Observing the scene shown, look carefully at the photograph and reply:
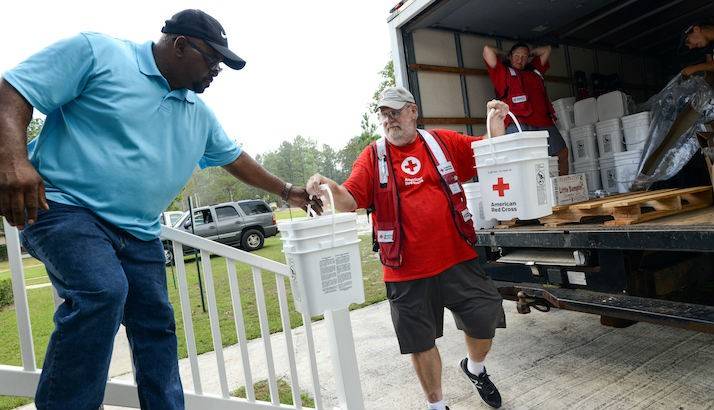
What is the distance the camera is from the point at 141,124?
1690mm

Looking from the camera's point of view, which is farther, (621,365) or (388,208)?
(621,365)

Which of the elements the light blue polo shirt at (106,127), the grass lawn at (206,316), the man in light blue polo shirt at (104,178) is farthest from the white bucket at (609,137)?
the light blue polo shirt at (106,127)

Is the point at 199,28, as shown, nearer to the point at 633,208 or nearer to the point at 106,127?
the point at 106,127

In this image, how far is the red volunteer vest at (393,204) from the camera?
257 cm

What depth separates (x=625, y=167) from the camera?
14.3 ft

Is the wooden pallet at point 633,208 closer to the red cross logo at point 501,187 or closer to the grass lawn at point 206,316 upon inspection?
the red cross logo at point 501,187

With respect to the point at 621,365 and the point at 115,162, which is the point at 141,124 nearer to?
the point at 115,162

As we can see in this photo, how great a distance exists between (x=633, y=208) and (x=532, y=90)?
2573mm

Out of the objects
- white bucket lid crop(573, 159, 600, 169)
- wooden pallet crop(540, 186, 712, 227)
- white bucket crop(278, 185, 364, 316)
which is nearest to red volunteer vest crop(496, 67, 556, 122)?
white bucket lid crop(573, 159, 600, 169)

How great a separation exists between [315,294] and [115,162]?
941 millimetres

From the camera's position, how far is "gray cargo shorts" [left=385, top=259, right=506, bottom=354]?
8.34 feet

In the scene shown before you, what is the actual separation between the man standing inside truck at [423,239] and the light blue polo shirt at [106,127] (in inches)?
34.5

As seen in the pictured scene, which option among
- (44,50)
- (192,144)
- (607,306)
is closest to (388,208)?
(192,144)

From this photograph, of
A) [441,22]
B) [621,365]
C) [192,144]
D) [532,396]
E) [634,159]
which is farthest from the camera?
[441,22]
